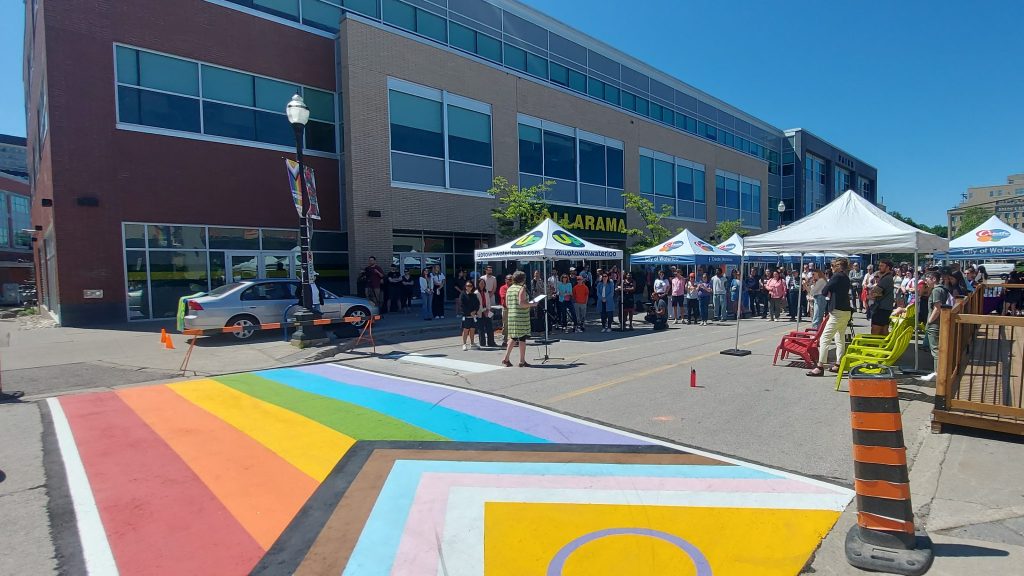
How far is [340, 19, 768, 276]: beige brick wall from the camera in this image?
61.1 feet

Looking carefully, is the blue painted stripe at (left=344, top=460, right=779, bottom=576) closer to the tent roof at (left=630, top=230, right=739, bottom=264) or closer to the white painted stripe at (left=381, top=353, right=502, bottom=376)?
the white painted stripe at (left=381, top=353, right=502, bottom=376)

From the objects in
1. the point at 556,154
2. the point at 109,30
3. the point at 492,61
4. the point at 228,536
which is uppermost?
the point at 492,61

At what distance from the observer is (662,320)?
15.8 meters

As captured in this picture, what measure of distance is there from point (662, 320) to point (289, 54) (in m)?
15.6

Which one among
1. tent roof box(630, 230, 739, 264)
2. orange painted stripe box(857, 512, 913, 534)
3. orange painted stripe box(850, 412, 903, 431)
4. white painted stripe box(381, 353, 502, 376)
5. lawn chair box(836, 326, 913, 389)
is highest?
tent roof box(630, 230, 739, 264)

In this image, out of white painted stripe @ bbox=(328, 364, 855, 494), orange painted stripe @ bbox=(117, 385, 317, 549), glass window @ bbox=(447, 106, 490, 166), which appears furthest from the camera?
glass window @ bbox=(447, 106, 490, 166)

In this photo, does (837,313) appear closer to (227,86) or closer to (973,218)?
(227,86)

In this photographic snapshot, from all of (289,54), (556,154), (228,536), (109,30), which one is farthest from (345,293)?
(228,536)

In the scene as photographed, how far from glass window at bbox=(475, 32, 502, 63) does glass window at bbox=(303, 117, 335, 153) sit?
8.11 metres

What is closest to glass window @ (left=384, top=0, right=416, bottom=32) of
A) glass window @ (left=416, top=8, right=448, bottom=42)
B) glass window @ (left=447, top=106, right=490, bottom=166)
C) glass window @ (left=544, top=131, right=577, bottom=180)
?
glass window @ (left=416, top=8, right=448, bottom=42)

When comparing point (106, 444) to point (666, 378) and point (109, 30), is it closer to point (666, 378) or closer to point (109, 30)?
point (666, 378)

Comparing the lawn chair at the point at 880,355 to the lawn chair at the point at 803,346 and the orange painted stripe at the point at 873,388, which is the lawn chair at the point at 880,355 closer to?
the lawn chair at the point at 803,346

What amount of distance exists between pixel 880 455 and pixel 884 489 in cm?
21

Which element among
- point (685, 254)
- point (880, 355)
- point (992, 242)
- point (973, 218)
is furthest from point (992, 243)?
point (973, 218)
